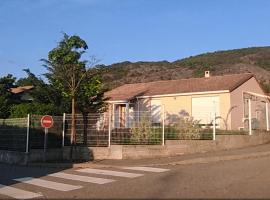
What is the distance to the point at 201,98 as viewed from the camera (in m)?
29.8

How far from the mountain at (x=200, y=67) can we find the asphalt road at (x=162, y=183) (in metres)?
52.7

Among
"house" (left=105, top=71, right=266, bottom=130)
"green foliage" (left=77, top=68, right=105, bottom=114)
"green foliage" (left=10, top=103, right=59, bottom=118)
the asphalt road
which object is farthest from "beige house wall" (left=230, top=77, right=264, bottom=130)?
the asphalt road

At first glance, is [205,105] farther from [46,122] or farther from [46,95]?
[46,122]

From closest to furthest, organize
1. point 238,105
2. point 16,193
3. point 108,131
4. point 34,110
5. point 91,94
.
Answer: point 16,193
point 108,131
point 34,110
point 91,94
point 238,105

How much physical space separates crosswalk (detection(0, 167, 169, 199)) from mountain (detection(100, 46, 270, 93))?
5244cm

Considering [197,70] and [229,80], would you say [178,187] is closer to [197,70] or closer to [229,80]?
[229,80]

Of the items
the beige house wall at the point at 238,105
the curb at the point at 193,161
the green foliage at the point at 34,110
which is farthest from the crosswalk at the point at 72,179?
the beige house wall at the point at 238,105

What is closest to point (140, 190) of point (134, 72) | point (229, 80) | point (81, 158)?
point (81, 158)

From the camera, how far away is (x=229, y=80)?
30.9m

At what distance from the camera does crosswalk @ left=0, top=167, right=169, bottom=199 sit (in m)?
12.3

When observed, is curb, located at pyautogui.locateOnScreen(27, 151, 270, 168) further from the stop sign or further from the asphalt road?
the stop sign

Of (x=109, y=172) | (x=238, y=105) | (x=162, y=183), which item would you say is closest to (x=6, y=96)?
(x=238, y=105)

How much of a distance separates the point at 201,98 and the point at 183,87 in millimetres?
2461

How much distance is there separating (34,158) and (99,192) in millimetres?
8924
